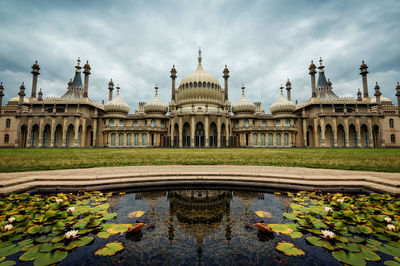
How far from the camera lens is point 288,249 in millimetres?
2836

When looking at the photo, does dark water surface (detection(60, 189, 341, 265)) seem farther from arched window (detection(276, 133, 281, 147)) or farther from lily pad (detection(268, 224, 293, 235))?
arched window (detection(276, 133, 281, 147))

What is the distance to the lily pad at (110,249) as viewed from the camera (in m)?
2.71

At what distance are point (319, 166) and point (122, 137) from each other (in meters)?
40.0

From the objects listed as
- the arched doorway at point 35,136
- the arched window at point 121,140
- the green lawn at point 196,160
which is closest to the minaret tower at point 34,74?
the arched doorway at point 35,136

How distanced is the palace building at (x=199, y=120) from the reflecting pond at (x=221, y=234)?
3318cm

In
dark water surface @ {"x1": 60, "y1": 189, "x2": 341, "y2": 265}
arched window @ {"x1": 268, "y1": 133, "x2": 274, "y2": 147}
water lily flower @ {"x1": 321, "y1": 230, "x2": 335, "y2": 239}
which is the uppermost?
arched window @ {"x1": 268, "y1": 133, "x2": 274, "y2": 147}

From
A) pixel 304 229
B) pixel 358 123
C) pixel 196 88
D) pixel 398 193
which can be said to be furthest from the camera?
pixel 196 88

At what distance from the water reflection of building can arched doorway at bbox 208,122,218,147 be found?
3346cm

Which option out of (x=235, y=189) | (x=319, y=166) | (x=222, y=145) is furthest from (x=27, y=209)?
(x=222, y=145)

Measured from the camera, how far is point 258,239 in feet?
10.5

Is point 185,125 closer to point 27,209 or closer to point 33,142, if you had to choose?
point 33,142

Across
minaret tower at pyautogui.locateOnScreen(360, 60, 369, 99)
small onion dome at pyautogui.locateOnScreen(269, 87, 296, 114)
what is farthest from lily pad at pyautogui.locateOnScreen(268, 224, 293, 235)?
minaret tower at pyautogui.locateOnScreen(360, 60, 369, 99)

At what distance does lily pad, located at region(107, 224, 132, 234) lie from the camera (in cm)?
337

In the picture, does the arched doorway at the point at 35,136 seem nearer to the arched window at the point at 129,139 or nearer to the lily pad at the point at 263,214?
the arched window at the point at 129,139
